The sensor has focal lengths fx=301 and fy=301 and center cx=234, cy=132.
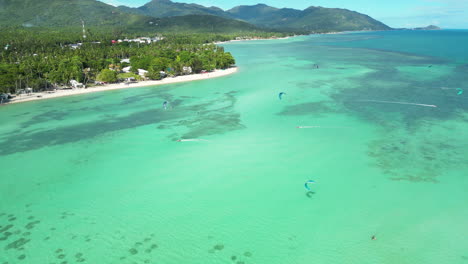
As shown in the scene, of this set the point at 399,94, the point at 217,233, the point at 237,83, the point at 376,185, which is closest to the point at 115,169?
the point at 217,233

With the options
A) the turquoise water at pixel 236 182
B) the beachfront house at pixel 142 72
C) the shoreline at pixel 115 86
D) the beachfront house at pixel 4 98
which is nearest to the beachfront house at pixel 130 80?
the shoreline at pixel 115 86

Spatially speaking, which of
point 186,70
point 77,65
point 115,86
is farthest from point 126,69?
point 186,70

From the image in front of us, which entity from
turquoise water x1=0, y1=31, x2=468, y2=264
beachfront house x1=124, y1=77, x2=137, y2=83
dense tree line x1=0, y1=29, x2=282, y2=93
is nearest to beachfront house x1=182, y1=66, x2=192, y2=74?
dense tree line x1=0, y1=29, x2=282, y2=93

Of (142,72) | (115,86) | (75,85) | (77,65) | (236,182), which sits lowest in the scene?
(236,182)

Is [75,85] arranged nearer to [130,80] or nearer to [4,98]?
[130,80]

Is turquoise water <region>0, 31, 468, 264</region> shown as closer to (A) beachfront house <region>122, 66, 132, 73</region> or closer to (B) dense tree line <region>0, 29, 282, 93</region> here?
(B) dense tree line <region>0, 29, 282, 93</region>

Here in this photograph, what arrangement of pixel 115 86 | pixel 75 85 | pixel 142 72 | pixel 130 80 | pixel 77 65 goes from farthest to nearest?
1. pixel 142 72
2. pixel 130 80
3. pixel 77 65
4. pixel 115 86
5. pixel 75 85

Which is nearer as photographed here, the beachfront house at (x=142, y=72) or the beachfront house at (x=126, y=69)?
the beachfront house at (x=142, y=72)

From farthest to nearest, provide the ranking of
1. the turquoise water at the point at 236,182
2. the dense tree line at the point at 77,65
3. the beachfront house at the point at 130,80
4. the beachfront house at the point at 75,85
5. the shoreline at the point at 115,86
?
the beachfront house at the point at 130,80, the beachfront house at the point at 75,85, the dense tree line at the point at 77,65, the shoreline at the point at 115,86, the turquoise water at the point at 236,182

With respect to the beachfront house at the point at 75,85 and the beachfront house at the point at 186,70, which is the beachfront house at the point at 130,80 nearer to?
the beachfront house at the point at 75,85
